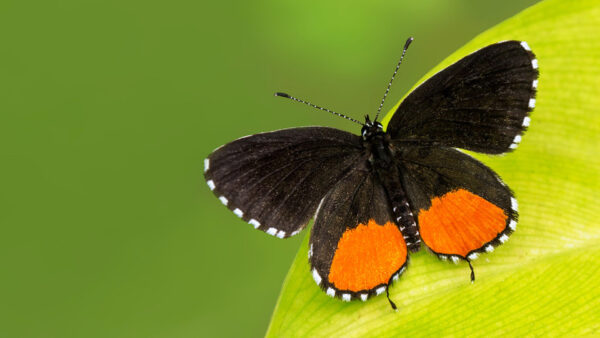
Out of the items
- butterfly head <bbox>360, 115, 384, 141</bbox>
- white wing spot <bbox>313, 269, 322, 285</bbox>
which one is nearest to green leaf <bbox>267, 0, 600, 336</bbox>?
white wing spot <bbox>313, 269, 322, 285</bbox>

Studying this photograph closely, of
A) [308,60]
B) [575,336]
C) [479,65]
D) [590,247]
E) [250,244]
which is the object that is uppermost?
[308,60]

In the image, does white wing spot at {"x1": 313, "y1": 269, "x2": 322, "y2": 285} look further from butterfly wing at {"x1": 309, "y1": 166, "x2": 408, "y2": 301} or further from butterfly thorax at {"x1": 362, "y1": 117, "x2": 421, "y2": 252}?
butterfly thorax at {"x1": 362, "y1": 117, "x2": 421, "y2": 252}

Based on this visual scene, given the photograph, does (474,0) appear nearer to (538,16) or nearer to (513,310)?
(538,16)

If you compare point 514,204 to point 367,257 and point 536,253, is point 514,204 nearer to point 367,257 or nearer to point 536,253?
point 536,253

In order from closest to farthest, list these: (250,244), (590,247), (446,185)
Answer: (590,247) < (446,185) < (250,244)

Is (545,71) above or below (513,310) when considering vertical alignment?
above

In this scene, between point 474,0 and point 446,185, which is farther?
point 474,0

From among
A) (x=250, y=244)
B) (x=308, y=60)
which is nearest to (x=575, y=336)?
(x=250, y=244)

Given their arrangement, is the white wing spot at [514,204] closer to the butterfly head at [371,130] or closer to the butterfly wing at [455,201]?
the butterfly wing at [455,201]
